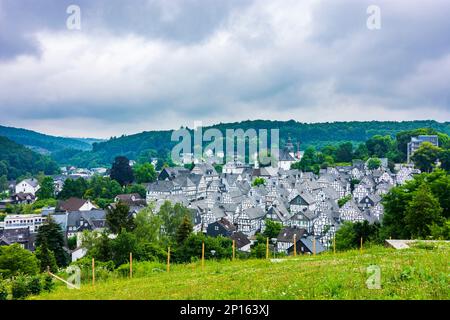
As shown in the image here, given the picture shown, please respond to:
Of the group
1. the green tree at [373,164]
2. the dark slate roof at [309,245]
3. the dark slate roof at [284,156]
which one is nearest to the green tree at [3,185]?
the dark slate roof at [284,156]

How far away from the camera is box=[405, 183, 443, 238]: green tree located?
24.4 m

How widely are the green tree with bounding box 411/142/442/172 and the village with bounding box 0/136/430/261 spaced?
1.98 meters

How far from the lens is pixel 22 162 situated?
157375 millimetres

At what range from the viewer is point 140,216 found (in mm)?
42031

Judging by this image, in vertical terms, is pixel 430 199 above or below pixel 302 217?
above

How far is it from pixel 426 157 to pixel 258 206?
3860 centimetres

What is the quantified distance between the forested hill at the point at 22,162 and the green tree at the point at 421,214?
469ft

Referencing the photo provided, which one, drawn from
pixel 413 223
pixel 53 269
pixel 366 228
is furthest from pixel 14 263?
pixel 413 223

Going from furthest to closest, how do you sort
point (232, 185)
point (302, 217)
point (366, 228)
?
point (232, 185) → point (302, 217) → point (366, 228)

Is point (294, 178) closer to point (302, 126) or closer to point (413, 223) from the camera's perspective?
point (413, 223)

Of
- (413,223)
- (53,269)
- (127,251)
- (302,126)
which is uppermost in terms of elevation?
(302,126)

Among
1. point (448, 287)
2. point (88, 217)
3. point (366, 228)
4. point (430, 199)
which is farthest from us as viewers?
point (88, 217)

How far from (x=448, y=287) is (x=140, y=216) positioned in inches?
1432

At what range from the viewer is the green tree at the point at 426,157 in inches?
3184
